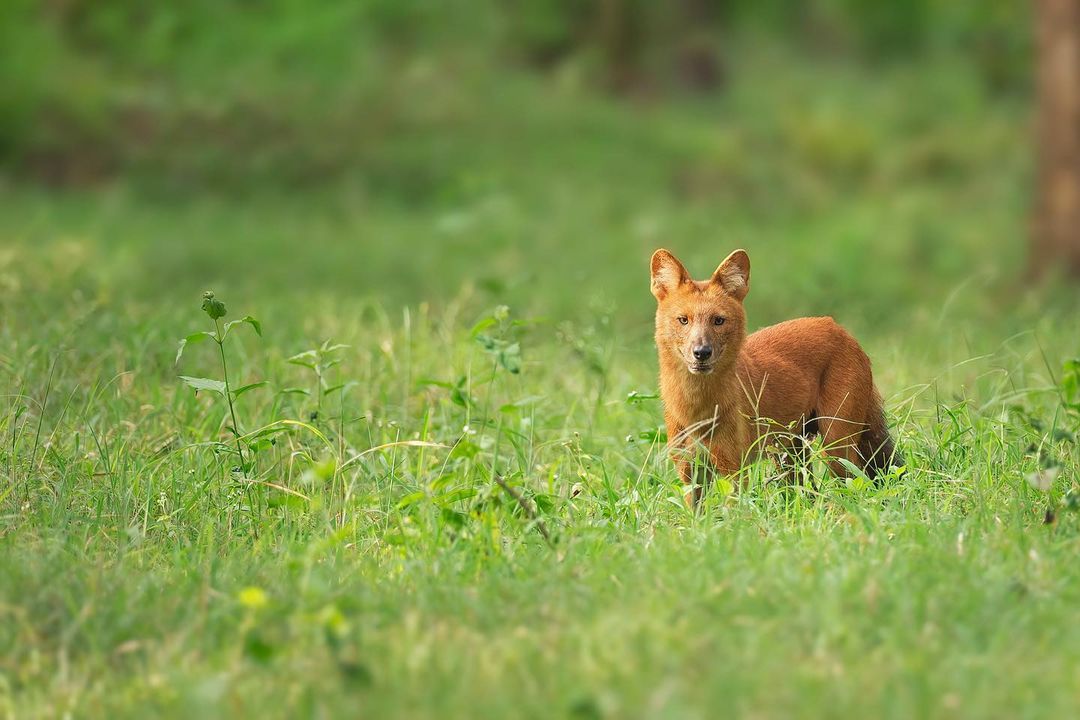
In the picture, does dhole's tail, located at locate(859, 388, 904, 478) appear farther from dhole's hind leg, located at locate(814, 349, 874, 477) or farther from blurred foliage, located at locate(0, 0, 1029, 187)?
blurred foliage, located at locate(0, 0, 1029, 187)

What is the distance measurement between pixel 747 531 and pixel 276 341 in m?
2.90

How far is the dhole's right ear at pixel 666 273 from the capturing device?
4.77 metres

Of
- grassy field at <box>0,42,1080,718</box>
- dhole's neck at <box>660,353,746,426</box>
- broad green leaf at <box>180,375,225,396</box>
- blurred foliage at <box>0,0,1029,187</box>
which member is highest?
blurred foliage at <box>0,0,1029,187</box>

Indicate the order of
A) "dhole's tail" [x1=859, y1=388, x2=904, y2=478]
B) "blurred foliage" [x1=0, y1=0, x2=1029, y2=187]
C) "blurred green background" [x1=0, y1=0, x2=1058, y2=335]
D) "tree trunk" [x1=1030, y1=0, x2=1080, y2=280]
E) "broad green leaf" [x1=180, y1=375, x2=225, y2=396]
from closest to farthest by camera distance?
"broad green leaf" [x1=180, y1=375, x2=225, y2=396], "dhole's tail" [x1=859, y1=388, x2=904, y2=478], "blurred green background" [x1=0, y1=0, x2=1058, y2=335], "tree trunk" [x1=1030, y1=0, x2=1080, y2=280], "blurred foliage" [x1=0, y1=0, x2=1029, y2=187]

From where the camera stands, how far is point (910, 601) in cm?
328

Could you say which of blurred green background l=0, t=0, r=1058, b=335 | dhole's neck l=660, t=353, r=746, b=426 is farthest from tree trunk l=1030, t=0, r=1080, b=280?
dhole's neck l=660, t=353, r=746, b=426

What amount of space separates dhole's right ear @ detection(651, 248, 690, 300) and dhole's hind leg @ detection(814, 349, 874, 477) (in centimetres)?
66

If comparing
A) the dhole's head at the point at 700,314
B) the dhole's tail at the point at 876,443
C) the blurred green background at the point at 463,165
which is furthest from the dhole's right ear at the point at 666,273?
the blurred green background at the point at 463,165

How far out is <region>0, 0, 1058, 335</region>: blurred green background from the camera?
980cm

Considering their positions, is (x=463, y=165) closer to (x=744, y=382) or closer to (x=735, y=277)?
(x=735, y=277)

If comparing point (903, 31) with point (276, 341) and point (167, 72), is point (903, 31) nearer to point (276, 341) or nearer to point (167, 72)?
point (167, 72)

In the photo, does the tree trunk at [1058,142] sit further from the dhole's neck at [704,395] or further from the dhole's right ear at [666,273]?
the dhole's neck at [704,395]

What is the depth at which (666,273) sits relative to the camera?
4.84 meters

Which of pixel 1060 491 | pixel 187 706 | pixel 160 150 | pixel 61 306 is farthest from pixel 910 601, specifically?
pixel 160 150
